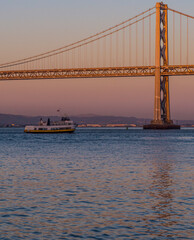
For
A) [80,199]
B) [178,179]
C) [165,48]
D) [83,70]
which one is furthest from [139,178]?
[165,48]

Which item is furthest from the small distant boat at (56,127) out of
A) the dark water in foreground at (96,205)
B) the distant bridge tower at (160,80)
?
the dark water in foreground at (96,205)

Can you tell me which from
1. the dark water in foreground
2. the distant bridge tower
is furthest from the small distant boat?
the dark water in foreground

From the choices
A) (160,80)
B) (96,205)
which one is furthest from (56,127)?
(96,205)

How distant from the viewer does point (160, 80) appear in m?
99.2

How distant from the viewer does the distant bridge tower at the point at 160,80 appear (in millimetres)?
97800

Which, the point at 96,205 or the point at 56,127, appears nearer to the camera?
the point at 96,205

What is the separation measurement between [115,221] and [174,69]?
3597 inches

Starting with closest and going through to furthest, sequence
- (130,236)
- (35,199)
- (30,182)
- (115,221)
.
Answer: (130,236), (115,221), (35,199), (30,182)

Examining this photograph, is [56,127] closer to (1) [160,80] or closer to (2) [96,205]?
(1) [160,80]

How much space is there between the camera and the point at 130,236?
10.3m

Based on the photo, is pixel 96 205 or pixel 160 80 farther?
pixel 160 80

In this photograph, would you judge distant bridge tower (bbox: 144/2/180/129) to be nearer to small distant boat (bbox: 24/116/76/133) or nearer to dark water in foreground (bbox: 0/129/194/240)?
small distant boat (bbox: 24/116/76/133)

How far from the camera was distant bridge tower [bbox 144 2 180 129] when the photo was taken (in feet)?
321

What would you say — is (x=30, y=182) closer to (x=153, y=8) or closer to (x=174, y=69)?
(x=174, y=69)
